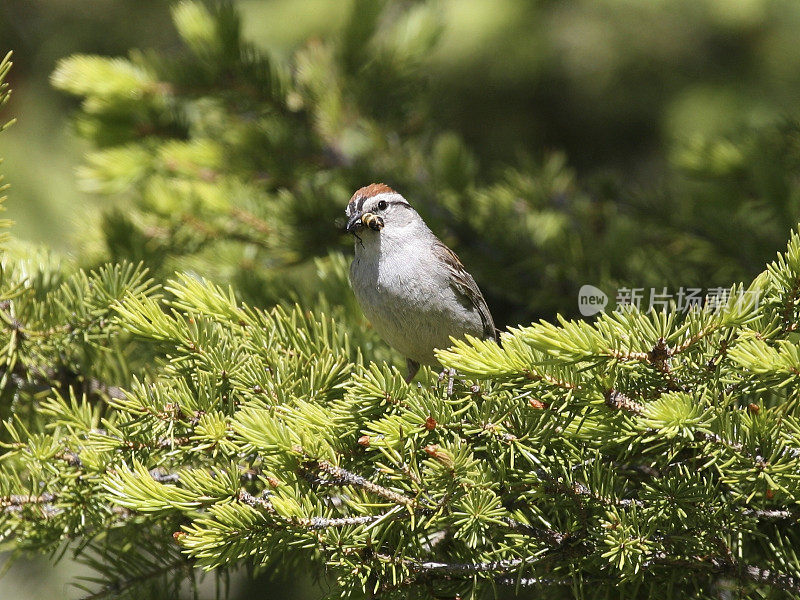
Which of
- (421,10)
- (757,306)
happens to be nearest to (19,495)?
(757,306)

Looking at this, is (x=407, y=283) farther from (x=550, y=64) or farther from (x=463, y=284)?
(x=550, y=64)

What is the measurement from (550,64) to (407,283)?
485 centimetres

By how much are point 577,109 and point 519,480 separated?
6.67 meters

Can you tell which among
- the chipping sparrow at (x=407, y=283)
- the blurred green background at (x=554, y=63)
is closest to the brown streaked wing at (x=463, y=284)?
the chipping sparrow at (x=407, y=283)

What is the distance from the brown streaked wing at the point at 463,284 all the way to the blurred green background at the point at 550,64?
118 inches

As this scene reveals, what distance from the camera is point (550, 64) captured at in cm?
755

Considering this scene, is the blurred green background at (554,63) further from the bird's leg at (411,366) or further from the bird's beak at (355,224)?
the bird's leg at (411,366)

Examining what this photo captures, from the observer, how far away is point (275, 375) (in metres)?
2.49

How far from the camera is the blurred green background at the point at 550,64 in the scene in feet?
22.3

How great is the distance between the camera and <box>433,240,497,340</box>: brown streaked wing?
3.64 meters

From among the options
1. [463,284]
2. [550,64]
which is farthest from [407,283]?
[550,64]

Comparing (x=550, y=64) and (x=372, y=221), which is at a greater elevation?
(x=550, y=64)

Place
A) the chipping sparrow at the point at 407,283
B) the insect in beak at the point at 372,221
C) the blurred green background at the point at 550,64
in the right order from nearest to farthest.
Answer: the chipping sparrow at the point at 407,283 < the insect in beak at the point at 372,221 < the blurred green background at the point at 550,64

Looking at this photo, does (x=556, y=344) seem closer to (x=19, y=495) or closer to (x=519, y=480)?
(x=519, y=480)
